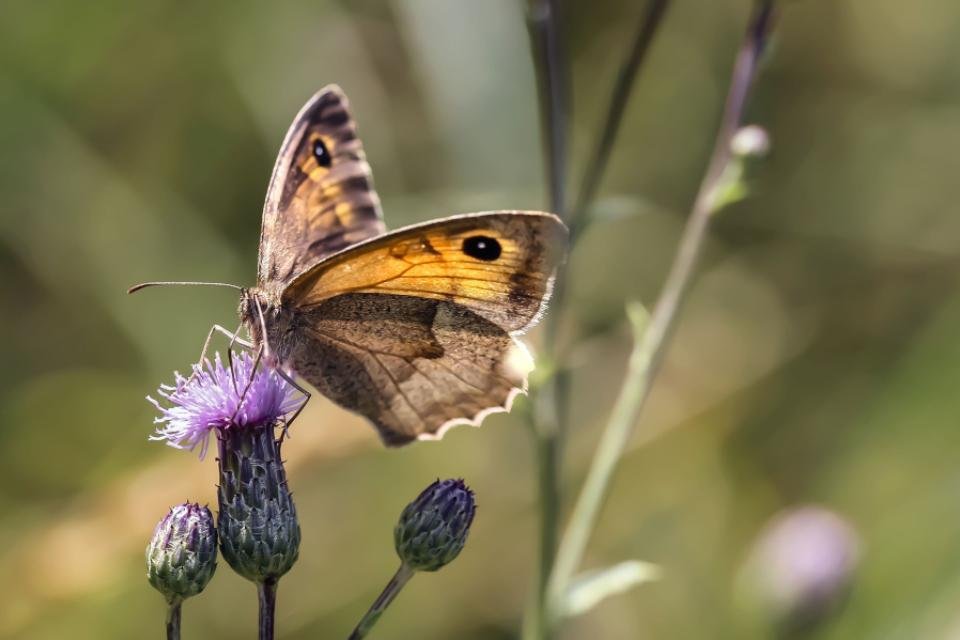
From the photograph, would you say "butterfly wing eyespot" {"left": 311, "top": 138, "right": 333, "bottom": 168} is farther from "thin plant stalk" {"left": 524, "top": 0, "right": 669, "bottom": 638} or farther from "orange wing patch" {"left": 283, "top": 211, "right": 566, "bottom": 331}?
"thin plant stalk" {"left": 524, "top": 0, "right": 669, "bottom": 638}

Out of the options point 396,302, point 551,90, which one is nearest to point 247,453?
point 396,302

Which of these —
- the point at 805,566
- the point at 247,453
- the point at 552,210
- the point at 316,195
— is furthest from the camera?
the point at 805,566

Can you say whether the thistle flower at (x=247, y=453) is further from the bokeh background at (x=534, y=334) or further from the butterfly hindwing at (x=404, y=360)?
the bokeh background at (x=534, y=334)

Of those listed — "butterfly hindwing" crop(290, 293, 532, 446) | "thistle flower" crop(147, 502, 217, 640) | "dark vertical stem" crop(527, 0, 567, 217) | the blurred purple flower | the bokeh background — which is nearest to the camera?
"thistle flower" crop(147, 502, 217, 640)

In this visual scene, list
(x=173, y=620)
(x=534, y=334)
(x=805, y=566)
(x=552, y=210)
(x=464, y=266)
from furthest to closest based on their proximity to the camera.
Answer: (x=534, y=334), (x=805, y=566), (x=552, y=210), (x=464, y=266), (x=173, y=620)

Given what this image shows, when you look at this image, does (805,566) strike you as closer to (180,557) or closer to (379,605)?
(379,605)

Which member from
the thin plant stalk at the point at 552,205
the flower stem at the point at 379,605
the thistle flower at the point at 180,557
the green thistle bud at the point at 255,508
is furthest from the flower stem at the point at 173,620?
the thin plant stalk at the point at 552,205

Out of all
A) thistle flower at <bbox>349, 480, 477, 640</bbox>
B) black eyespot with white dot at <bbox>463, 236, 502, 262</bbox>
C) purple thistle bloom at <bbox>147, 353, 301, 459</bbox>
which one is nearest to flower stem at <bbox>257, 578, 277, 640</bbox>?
thistle flower at <bbox>349, 480, 477, 640</bbox>

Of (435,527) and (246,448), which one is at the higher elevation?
(246,448)
